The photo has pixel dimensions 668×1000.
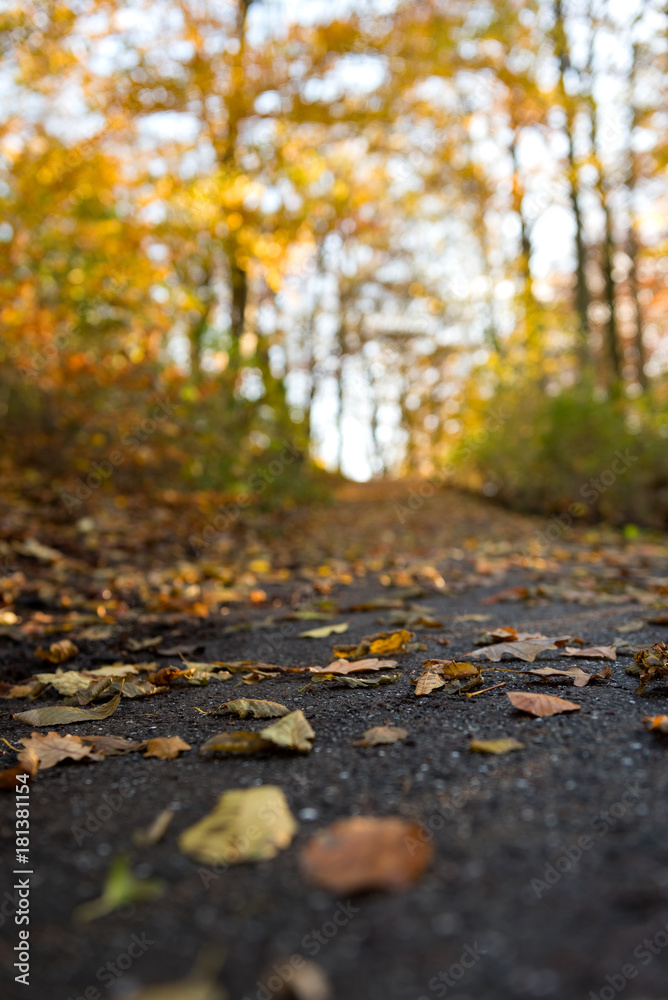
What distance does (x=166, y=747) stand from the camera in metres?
1.60

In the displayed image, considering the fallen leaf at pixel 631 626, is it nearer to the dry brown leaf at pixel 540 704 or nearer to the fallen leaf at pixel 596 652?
the fallen leaf at pixel 596 652

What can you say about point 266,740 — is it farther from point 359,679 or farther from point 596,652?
point 596,652

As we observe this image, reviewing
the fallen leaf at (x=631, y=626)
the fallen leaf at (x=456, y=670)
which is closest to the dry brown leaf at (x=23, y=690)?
the fallen leaf at (x=456, y=670)

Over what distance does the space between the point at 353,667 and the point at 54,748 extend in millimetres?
950

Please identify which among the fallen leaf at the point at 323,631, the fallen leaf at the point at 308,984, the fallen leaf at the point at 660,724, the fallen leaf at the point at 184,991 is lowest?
the fallen leaf at the point at 323,631

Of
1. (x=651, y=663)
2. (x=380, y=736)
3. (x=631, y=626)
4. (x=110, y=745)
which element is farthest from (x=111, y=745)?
(x=631, y=626)

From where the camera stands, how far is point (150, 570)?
4.43 meters

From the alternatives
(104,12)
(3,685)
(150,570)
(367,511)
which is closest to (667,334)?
(367,511)

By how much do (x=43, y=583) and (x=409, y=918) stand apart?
11.0 feet

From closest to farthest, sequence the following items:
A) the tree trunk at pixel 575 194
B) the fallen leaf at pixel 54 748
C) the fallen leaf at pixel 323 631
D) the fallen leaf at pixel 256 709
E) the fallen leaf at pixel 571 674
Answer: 1. the fallen leaf at pixel 54 748
2. the fallen leaf at pixel 256 709
3. the fallen leaf at pixel 571 674
4. the fallen leaf at pixel 323 631
5. the tree trunk at pixel 575 194

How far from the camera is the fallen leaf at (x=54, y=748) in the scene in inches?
61.9

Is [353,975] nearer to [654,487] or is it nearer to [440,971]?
[440,971]

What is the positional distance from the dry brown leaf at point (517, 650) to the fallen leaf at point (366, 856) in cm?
117

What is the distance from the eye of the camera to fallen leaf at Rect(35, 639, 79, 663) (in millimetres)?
2602
